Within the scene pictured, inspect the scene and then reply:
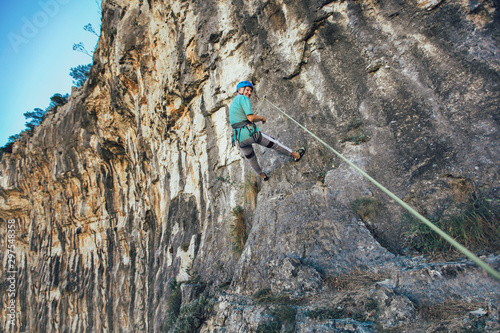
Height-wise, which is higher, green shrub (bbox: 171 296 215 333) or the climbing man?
the climbing man

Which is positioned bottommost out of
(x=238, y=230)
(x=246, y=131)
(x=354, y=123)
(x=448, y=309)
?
(x=448, y=309)

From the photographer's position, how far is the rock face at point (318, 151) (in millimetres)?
3682

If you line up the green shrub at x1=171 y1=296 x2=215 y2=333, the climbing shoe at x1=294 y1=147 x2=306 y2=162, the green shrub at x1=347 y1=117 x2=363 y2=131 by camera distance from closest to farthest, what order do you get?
the green shrub at x1=171 y1=296 x2=215 y2=333
the green shrub at x1=347 y1=117 x2=363 y2=131
the climbing shoe at x1=294 y1=147 x2=306 y2=162

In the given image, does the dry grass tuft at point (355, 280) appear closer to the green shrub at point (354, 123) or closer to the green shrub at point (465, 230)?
the green shrub at point (465, 230)

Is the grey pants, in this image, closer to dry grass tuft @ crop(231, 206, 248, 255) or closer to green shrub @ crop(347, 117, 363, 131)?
green shrub @ crop(347, 117, 363, 131)

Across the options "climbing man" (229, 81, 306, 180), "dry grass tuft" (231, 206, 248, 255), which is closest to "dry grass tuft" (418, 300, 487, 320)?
"climbing man" (229, 81, 306, 180)

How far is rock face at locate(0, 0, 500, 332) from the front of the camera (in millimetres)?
3682

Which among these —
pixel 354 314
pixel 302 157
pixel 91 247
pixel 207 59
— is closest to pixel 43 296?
pixel 91 247

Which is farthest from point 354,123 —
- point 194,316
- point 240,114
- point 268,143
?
point 194,316

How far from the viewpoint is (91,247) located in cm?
1856

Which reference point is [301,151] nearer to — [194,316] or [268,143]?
[268,143]

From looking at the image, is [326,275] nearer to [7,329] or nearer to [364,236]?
[364,236]

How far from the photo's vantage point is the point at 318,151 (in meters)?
5.92

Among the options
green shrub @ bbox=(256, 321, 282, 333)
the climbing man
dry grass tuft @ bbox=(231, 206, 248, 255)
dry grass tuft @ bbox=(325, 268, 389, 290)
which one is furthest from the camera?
dry grass tuft @ bbox=(231, 206, 248, 255)
